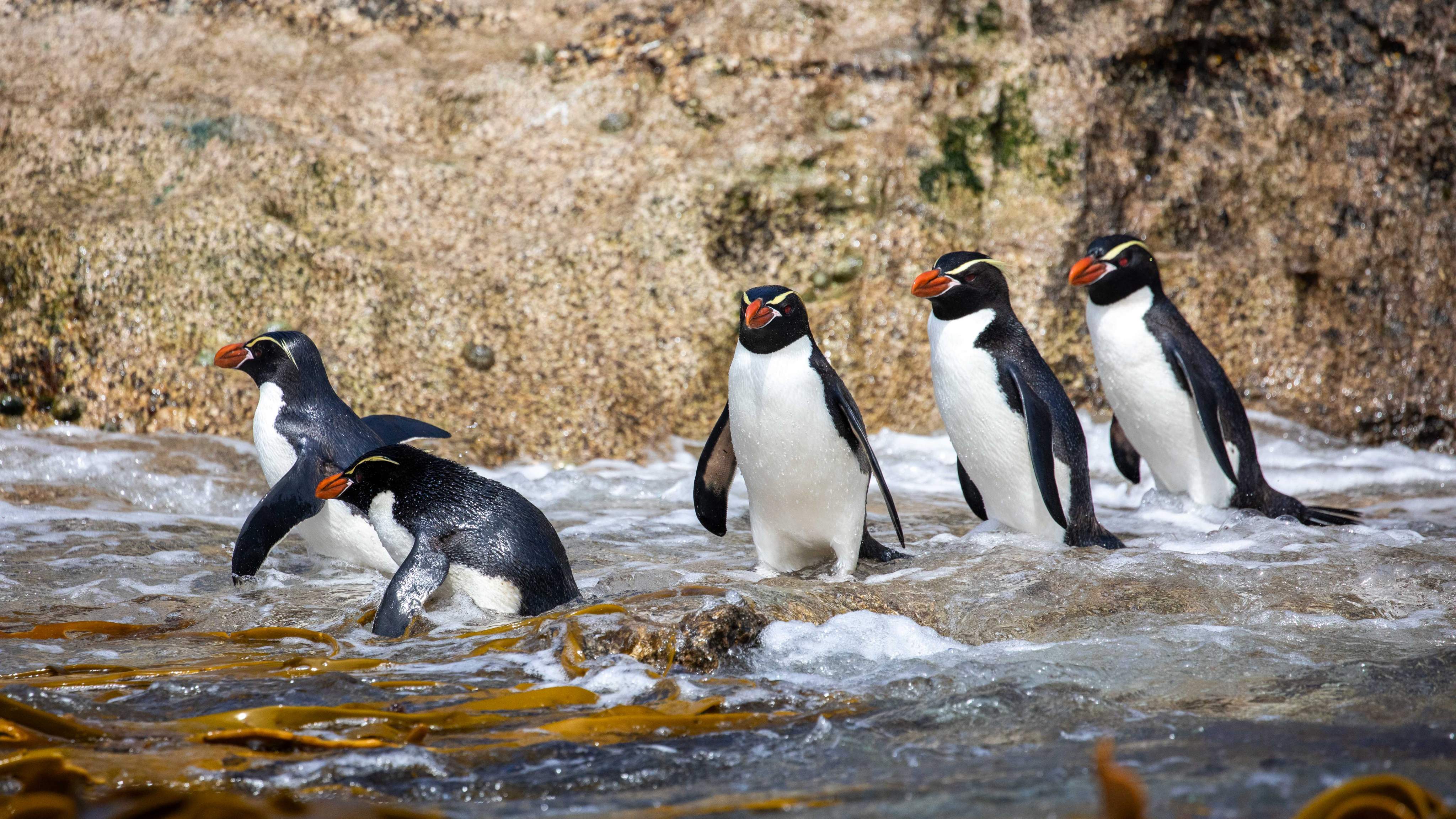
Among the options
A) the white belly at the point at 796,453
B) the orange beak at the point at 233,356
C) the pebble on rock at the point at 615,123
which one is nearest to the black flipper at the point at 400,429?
the orange beak at the point at 233,356

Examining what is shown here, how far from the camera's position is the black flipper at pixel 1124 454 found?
5762mm

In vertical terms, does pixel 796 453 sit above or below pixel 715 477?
above

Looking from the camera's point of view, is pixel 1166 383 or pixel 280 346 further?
pixel 1166 383

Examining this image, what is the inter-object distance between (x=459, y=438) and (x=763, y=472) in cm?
310

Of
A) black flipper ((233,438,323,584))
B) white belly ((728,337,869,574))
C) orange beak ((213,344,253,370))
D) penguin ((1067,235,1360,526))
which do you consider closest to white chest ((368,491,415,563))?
black flipper ((233,438,323,584))

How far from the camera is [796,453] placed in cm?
385

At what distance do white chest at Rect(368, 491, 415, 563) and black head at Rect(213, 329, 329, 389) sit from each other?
1299mm

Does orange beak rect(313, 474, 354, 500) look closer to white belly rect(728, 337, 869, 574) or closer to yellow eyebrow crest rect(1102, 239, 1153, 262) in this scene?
white belly rect(728, 337, 869, 574)

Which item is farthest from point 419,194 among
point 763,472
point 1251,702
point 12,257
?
point 1251,702

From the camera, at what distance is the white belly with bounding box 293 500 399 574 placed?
4285 millimetres

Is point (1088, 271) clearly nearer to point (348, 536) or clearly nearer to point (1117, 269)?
point (1117, 269)

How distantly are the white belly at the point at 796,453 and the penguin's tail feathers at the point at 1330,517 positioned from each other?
1995 mm

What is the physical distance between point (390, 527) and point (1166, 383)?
3.34 m

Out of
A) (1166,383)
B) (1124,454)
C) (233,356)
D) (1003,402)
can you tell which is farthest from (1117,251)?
(233,356)
